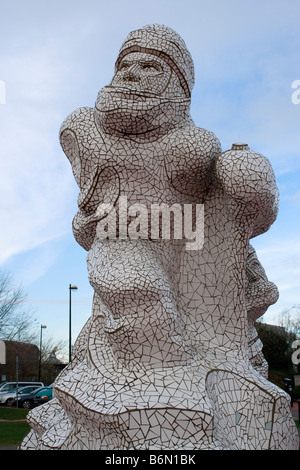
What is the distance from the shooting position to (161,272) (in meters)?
6.20

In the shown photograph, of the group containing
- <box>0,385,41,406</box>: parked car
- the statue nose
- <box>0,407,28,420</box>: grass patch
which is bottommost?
<box>0,385,41,406</box>: parked car

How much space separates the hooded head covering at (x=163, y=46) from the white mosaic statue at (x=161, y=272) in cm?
2

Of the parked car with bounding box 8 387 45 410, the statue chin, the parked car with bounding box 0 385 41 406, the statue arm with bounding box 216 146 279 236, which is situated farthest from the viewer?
the parked car with bounding box 0 385 41 406

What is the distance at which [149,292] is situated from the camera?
19.1 feet

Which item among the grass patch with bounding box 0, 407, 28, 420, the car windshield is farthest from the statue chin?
the car windshield

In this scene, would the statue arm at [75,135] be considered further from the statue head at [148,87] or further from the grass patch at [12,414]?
the grass patch at [12,414]

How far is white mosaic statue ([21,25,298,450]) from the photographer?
5.53m

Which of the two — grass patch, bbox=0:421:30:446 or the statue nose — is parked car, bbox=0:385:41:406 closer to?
grass patch, bbox=0:421:30:446

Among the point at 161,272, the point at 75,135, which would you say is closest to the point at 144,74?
the point at 75,135

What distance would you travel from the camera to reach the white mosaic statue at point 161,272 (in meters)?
5.53
